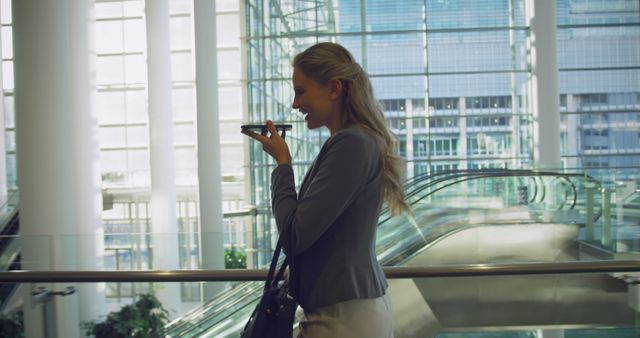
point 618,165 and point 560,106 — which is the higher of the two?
point 560,106

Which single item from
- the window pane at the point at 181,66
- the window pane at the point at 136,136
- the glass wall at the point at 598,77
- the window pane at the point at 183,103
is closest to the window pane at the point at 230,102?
the window pane at the point at 183,103

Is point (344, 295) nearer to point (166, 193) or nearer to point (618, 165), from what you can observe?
point (166, 193)

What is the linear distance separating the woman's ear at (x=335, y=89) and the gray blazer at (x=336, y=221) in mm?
126

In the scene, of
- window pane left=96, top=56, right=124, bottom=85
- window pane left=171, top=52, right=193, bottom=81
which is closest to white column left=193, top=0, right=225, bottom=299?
window pane left=171, top=52, right=193, bottom=81

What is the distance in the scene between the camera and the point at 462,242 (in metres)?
6.99

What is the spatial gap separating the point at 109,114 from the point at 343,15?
11.1m

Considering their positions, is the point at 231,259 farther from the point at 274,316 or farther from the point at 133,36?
the point at 133,36

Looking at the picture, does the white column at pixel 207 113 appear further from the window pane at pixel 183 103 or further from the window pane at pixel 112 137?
the window pane at pixel 112 137

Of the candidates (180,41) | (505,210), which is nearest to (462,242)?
(505,210)

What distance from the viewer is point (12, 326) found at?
3.11 meters

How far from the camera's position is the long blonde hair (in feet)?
5.86

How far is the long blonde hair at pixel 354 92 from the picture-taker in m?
1.79

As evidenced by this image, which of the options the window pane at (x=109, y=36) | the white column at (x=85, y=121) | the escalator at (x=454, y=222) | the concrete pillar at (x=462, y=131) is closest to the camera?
the escalator at (x=454, y=222)

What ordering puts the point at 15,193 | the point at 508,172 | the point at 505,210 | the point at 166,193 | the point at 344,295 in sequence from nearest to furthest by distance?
the point at 344,295 < the point at 505,210 < the point at 508,172 < the point at 166,193 < the point at 15,193
